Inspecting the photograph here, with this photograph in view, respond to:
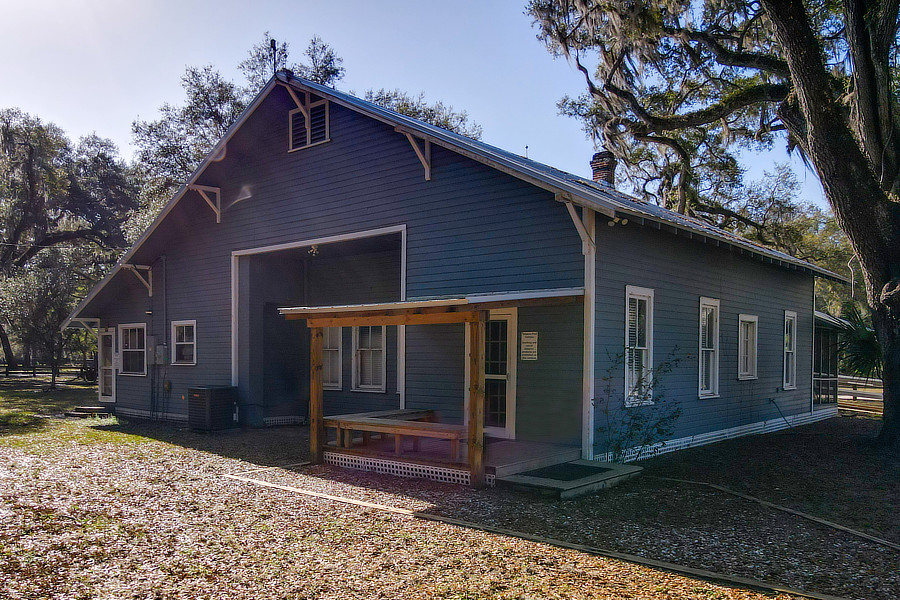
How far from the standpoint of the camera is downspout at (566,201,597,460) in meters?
9.10

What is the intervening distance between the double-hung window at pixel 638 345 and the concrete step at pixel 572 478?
147 cm

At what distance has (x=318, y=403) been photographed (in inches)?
389

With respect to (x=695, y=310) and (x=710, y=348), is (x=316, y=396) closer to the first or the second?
(x=695, y=310)

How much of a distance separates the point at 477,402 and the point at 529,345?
2.09m

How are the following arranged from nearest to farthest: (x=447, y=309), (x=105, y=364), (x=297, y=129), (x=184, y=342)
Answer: (x=447, y=309) < (x=297, y=129) < (x=184, y=342) < (x=105, y=364)

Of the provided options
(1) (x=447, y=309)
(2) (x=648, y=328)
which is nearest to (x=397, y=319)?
(1) (x=447, y=309)

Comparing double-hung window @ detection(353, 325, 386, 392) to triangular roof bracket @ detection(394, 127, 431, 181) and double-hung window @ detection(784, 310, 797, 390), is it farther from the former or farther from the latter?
double-hung window @ detection(784, 310, 797, 390)

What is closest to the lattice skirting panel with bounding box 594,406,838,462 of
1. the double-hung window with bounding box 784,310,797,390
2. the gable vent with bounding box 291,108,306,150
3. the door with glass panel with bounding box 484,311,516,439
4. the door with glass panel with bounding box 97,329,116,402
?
the double-hung window with bounding box 784,310,797,390

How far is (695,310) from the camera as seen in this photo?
1173 cm

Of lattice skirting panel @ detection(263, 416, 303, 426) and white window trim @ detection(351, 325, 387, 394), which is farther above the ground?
white window trim @ detection(351, 325, 387, 394)

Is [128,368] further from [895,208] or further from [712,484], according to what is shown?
[895,208]

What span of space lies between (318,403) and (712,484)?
17.4 feet

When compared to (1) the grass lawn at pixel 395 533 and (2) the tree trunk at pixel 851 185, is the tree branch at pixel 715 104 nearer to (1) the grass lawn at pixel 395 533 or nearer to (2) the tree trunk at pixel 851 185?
(2) the tree trunk at pixel 851 185

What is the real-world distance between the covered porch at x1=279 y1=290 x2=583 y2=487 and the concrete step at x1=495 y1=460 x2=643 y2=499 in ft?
0.57
